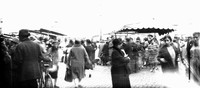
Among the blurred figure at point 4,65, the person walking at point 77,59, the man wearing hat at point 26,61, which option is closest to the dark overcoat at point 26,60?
the man wearing hat at point 26,61

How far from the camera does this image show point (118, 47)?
24.4 feet

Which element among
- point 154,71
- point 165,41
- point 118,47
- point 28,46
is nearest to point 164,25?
point 154,71

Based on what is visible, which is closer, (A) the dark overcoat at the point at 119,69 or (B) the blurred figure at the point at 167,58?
(A) the dark overcoat at the point at 119,69

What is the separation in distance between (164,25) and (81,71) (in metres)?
7.48

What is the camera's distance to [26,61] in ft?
19.2

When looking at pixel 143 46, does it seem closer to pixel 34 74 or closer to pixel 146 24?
pixel 146 24

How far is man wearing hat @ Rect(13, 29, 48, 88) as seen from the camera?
580 centimetres

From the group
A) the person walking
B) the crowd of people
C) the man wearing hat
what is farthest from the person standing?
the person walking

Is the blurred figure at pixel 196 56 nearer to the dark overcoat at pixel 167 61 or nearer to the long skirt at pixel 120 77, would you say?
the dark overcoat at pixel 167 61

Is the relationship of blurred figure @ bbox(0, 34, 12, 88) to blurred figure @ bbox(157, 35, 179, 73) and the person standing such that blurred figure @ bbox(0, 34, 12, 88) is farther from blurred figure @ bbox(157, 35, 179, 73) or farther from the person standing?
blurred figure @ bbox(157, 35, 179, 73)

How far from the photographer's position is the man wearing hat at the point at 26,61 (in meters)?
5.80

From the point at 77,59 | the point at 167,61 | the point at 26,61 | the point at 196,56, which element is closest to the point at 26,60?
the point at 26,61

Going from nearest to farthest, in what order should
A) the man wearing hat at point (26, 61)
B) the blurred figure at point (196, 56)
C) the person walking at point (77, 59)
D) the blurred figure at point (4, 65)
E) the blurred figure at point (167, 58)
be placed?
1. the man wearing hat at point (26, 61)
2. the blurred figure at point (4, 65)
3. the blurred figure at point (196, 56)
4. the blurred figure at point (167, 58)
5. the person walking at point (77, 59)

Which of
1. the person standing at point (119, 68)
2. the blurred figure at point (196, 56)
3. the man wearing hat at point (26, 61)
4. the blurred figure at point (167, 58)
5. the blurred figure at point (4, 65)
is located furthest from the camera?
the blurred figure at point (167, 58)
